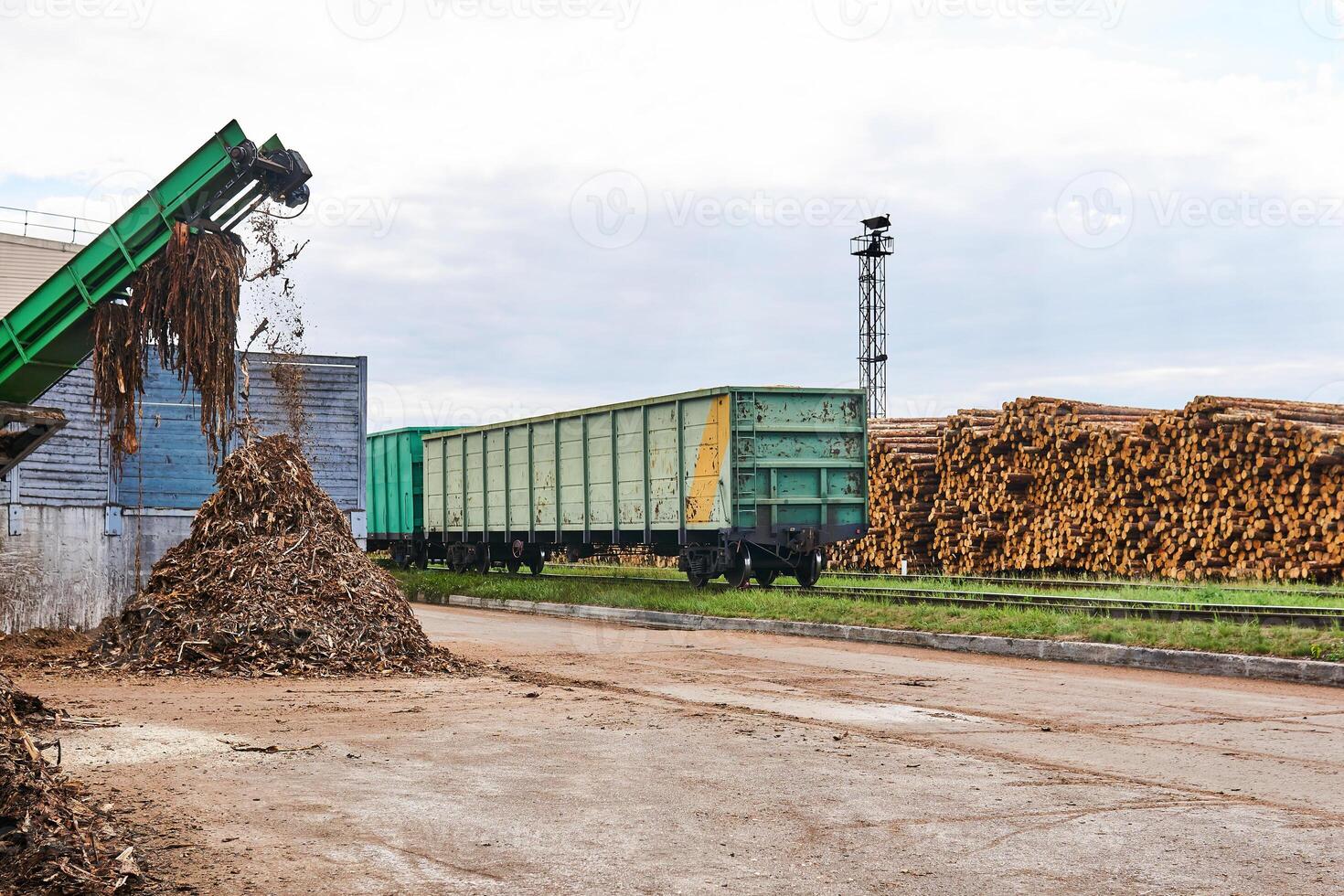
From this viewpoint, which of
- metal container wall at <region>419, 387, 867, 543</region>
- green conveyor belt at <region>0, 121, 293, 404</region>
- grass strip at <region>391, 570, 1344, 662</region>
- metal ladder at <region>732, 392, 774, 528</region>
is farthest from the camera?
metal container wall at <region>419, 387, 867, 543</region>

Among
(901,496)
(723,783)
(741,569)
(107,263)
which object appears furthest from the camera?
(901,496)

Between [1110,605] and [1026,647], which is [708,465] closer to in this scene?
[1110,605]

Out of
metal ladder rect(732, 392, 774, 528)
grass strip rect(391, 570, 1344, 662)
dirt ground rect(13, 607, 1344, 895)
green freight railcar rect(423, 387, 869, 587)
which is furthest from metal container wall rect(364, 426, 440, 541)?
dirt ground rect(13, 607, 1344, 895)

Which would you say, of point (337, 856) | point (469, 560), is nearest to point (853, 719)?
point (337, 856)

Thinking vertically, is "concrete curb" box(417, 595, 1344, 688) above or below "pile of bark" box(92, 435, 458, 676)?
below

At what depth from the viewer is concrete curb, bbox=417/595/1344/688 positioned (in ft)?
36.0

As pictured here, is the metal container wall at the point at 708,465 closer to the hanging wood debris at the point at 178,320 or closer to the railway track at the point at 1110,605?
the railway track at the point at 1110,605

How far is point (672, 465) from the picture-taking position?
2017 centimetres

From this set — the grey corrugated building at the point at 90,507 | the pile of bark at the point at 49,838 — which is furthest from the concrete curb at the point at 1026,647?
the pile of bark at the point at 49,838

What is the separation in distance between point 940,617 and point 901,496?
1167cm

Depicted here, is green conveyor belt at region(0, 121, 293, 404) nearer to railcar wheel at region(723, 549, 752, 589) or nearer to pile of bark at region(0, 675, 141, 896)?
pile of bark at region(0, 675, 141, 896)

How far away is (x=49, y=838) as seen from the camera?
4668 mm

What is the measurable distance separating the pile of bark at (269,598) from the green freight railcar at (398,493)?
53.4 feet

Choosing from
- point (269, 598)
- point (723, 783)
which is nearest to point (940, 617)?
point (269, 598)
